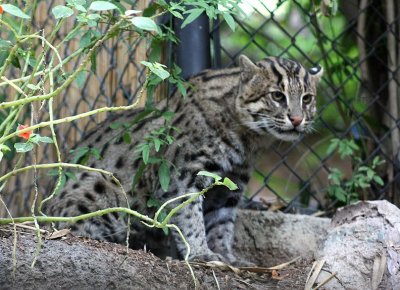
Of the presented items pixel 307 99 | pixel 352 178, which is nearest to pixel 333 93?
pixel 352 178

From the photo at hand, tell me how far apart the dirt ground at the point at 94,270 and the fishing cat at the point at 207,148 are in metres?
0.93

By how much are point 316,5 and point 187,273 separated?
293 cm

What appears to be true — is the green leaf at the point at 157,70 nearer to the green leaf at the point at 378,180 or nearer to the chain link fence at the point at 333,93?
the chain link fence at the point at 333,93

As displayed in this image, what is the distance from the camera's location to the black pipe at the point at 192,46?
556 centimetres

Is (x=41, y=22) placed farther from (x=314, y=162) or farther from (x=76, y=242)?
(x=76, y=242)

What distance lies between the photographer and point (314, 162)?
7.26m

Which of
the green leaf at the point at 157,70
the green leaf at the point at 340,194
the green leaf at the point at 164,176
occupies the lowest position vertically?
the green leaf at the point at 340,194

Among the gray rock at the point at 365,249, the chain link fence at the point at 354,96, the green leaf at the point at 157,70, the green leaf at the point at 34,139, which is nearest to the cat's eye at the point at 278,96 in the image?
the chain link fence at the point at 354,96

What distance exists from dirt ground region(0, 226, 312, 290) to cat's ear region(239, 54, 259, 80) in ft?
5.03

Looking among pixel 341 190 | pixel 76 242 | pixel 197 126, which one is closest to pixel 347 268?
pixel 76 242

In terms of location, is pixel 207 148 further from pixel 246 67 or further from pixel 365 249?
pixel 365 249

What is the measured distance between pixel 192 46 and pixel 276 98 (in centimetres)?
75

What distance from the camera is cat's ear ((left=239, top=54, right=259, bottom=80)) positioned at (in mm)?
5250

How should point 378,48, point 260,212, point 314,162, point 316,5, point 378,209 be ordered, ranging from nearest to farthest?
1. point 378,209
2. point 260,212
3. point 316,5
4. point 378,48
5. point 314,162
